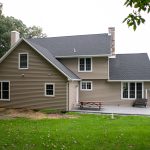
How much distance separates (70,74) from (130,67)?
6899mm

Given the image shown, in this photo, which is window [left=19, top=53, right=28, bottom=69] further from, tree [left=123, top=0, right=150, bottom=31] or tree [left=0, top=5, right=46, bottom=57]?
tree [left=0, top=5, right=46, bottom=57]

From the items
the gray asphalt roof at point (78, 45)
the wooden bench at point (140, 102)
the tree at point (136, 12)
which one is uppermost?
the gray asphalt roof at point (78, 45)

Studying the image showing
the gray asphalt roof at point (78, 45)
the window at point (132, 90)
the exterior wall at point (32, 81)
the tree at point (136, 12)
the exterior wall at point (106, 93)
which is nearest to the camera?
the tree at point (136, 12)

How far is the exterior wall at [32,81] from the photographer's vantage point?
22.4 m

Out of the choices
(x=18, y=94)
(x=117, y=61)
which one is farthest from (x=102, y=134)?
(x=117, y=61)

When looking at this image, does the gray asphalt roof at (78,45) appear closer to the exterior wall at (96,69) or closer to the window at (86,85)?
the exterior wall at (96,69)

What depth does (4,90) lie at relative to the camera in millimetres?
24219

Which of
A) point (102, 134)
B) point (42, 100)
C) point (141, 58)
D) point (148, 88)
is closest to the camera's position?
point (102, 134)

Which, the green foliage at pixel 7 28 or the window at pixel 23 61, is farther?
the green foliage at pixel 7 28

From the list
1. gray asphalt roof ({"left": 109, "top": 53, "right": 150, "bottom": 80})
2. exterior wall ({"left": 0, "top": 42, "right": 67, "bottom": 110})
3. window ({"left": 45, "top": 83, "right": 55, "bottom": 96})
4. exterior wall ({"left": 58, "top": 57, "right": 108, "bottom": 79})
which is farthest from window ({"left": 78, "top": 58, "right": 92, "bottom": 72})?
window ({"left": 45, "top": 83, "right": 55, "bottom": 96})

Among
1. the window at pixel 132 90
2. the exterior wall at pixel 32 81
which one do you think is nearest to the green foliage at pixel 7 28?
the exterior wall at pixel 32 81

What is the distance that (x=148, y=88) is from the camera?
25281 mm

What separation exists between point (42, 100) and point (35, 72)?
2.58m

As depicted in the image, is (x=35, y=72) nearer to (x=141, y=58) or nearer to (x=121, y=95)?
(x=121, y=95)
